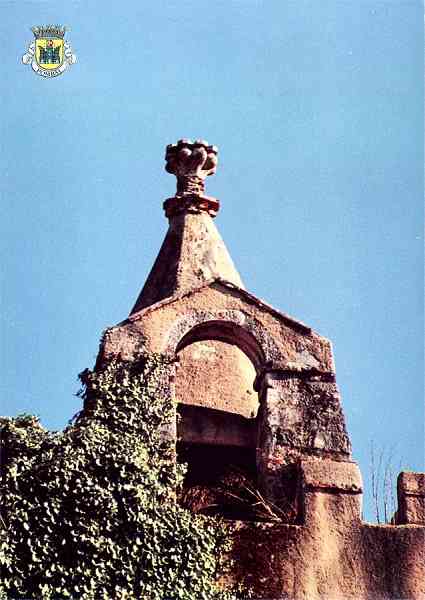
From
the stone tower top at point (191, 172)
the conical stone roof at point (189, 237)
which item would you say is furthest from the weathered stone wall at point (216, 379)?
the stone tower top at point (191, 172)

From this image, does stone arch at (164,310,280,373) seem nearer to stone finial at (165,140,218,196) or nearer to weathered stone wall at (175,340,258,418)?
weathered stone wall at (175,340,258,418)

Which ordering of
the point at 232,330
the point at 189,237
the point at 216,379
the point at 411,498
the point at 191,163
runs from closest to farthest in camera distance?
the point at 411,498, the point at 232,330, the point at 216,379, the point at 189,237, the point at 191,163

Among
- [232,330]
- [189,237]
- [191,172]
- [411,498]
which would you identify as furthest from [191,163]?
[411,498]

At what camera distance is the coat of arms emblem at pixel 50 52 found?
1232 cm

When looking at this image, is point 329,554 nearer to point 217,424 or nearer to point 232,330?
point 217,424

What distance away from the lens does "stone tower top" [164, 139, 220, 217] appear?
49.4 ft

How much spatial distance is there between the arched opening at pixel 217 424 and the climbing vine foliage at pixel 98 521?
1.03 metres

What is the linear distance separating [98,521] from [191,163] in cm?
667

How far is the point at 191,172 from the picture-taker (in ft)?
49.9

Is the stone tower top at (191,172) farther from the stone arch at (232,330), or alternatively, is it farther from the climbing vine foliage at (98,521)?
the climbing vine foliage at (98,521)

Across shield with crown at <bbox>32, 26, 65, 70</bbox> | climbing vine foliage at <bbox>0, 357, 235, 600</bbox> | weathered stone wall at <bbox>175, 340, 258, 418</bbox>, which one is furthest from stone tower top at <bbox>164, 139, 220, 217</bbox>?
climbing vine foliage at <bbox>0, 357, 235, 600</bbox>

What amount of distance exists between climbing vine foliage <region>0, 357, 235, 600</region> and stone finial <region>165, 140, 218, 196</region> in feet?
17.7

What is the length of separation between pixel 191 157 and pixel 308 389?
4.75 m

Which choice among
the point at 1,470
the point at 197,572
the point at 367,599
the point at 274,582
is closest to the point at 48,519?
the point at 1,470
